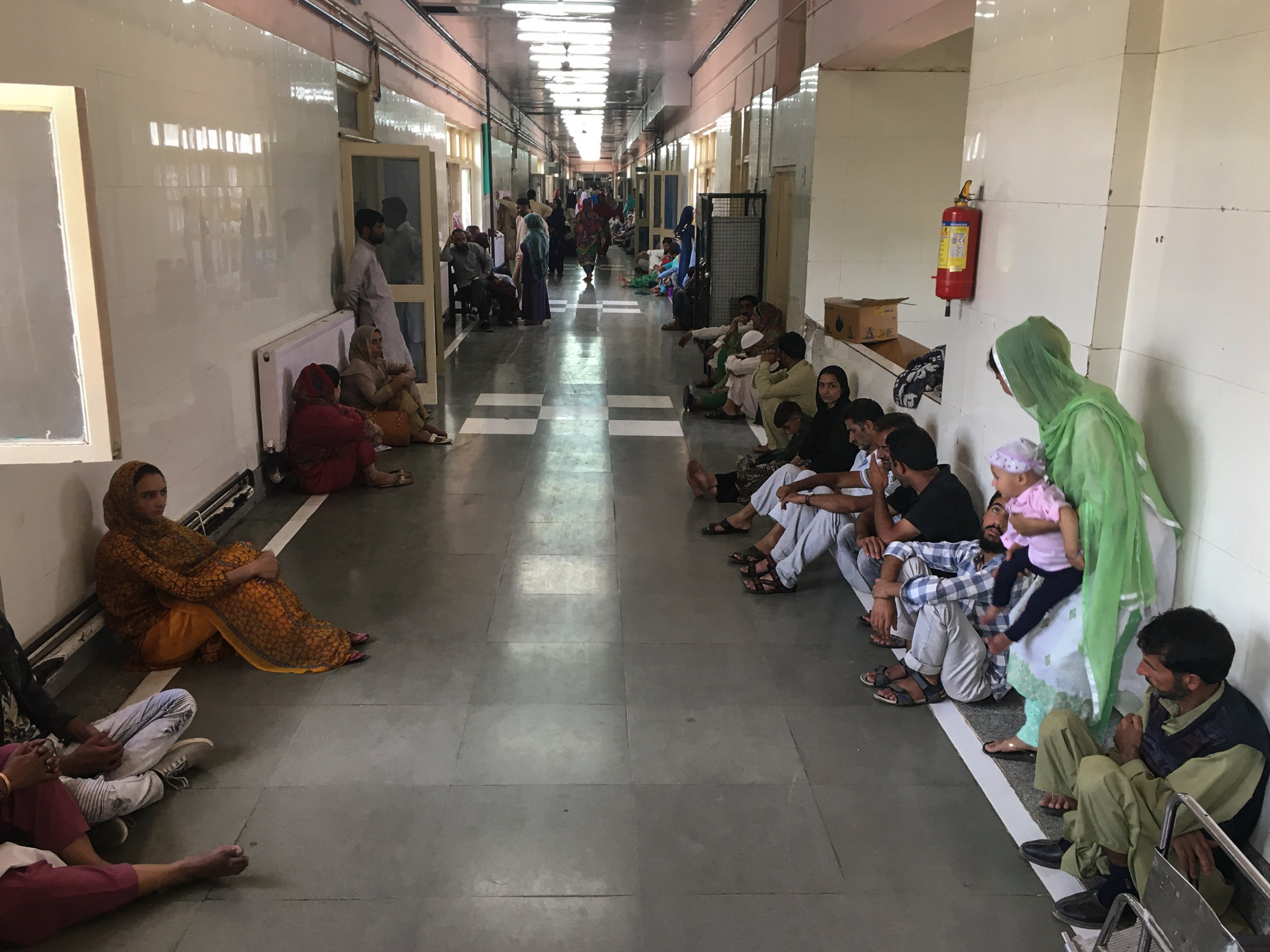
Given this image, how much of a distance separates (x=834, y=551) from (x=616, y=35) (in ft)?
31.4

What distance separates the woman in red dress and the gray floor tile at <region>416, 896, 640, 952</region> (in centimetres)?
386

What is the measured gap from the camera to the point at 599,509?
579 centimetres

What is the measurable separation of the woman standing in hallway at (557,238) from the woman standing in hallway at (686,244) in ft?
13.3

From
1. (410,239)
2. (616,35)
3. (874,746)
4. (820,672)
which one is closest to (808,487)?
(820,672)

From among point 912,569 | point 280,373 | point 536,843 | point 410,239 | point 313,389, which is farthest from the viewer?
point 410,239

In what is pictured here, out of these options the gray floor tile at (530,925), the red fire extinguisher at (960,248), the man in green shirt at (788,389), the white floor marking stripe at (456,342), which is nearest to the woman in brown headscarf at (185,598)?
the gray floor tile at (530,925)

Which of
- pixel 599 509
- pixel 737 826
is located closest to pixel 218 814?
pixel 737 826

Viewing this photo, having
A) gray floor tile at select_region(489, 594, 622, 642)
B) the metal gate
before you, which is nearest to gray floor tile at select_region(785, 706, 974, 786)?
gray floor tile at select_region(489, 594, 622, 642)

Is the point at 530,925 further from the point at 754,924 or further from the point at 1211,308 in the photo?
the point at 1211,308

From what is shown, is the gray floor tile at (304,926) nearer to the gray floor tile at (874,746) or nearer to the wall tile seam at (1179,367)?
the gray floor tile at (874,746)

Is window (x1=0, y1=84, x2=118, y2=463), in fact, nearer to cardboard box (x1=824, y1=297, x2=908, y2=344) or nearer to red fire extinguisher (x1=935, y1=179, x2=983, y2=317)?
red fire extinguisher (x1=935, y1=179, x2=983, y2=317)

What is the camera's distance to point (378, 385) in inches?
275

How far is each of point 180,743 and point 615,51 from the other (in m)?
12.6

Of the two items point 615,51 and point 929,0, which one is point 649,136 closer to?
point 615,51
